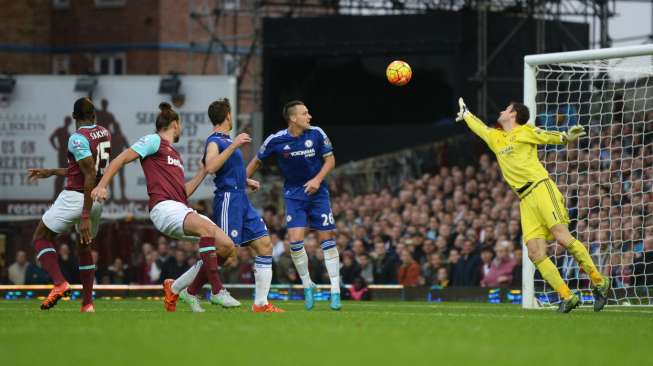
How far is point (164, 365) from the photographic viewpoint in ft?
27.4

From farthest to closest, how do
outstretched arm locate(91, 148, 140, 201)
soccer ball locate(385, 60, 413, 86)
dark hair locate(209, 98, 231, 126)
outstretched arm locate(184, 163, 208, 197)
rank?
soccer ball locate(385, 60, 413, 86) < dark hair locate(209, 98, 231, 126) < outstretched arm locate(184, 163, 208, 197) < outstretched arm locate(91, 148, 140, 201)

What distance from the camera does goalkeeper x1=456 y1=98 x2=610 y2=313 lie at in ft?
48.2

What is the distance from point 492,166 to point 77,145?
548 inches

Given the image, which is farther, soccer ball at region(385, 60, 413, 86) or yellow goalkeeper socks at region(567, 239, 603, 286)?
soccer ball at region(385, 60, 413, 86)

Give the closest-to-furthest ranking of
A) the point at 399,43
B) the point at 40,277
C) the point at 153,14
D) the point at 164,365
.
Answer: the point at 164,365 → the point at 40,277 → the point at 399,43 → the point at 153,14

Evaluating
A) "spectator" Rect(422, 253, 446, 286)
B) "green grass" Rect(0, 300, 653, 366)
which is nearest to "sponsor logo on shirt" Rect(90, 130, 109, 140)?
"green grass" Rect(0, 300, 653, 366)

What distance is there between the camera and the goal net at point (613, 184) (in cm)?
1798

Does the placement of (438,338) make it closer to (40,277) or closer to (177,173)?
(177,173)

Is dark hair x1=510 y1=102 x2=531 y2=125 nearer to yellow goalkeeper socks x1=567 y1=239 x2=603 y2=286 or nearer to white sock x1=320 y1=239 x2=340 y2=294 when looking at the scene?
yellow goalkeeper socks x1=567 y1=239 x2=603 y2=286

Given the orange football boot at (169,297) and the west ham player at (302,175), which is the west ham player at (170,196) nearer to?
the orange football boot at (169,297)

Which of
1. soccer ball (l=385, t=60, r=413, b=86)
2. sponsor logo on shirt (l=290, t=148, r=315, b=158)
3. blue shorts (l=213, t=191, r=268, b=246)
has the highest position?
soccer ball (l=385, t=60, r=413, b=86)

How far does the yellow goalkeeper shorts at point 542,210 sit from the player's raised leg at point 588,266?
116 mm

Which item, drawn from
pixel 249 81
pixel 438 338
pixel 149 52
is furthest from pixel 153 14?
pixel 438 338

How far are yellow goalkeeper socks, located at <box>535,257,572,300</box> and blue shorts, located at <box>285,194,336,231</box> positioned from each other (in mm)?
2421
